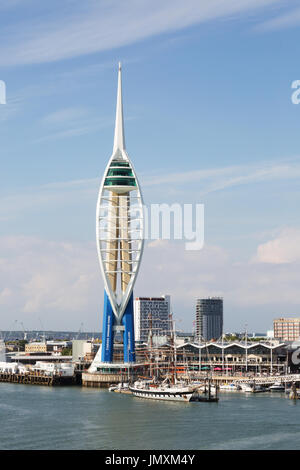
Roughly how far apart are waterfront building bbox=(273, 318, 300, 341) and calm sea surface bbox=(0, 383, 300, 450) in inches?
3781

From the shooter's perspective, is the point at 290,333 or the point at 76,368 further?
the point at 290,333

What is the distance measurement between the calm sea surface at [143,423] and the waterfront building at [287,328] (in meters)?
96.0

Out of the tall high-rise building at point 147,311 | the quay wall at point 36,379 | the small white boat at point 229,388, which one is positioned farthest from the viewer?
the tall high-rise building at point 147,311

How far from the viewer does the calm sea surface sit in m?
38.2

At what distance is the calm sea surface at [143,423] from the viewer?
38.2m

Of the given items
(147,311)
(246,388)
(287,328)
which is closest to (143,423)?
(246,388)

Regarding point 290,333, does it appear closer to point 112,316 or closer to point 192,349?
point 192,349

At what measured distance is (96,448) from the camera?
36.7 m

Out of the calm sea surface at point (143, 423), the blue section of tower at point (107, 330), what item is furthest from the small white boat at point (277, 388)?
the blue section of tower at point (107, 330)

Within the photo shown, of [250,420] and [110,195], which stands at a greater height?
[110,195]

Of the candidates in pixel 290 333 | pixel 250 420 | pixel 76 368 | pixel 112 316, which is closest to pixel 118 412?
pixel 250 420

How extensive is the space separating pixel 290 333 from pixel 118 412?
368ft

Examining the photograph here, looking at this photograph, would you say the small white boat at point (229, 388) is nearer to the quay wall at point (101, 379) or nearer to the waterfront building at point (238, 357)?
the quay wall at point (101, 379)

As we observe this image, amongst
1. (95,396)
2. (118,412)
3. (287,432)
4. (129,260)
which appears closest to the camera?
(287,432)
